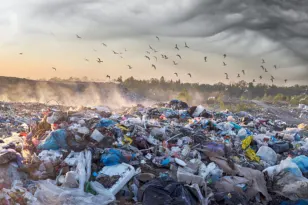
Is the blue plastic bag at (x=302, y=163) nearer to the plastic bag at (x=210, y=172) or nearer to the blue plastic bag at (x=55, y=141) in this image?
the plastic bag at (x=210, y=172)

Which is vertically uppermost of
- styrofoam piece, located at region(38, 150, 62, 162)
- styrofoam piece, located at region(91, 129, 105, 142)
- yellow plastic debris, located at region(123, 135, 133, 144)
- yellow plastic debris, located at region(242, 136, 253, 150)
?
styrofoam piece, located at region(91, 129, 105, 142)

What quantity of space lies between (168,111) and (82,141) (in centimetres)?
519

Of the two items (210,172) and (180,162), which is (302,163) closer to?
(210,172)

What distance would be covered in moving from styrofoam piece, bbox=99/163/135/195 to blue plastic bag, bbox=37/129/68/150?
0.91 m

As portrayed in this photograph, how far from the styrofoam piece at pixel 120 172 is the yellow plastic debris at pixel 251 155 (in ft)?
9.13

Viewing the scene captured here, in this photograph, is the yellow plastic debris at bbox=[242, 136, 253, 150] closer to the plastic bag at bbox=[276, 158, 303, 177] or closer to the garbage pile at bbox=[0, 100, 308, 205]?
the garbage pile at bbox=[0, 100, 308, 205]

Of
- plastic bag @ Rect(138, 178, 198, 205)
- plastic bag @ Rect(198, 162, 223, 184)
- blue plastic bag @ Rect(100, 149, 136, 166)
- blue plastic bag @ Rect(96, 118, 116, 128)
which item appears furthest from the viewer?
blue plastic bag @ Rect(96, 118, 116, 128)

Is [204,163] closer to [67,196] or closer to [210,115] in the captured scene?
[67,196]

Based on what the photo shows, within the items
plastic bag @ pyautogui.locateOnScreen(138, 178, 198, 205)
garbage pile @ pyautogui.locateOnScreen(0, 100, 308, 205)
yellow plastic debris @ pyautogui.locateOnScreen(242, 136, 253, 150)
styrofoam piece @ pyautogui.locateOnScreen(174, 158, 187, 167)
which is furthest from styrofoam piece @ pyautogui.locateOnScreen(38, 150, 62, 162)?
yellow plastic debris @ pyautogui.locateOnScreen(242, 136, 253, 150)

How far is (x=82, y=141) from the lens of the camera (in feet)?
Answer: 18.6

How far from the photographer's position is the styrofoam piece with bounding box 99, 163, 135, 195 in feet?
15.8

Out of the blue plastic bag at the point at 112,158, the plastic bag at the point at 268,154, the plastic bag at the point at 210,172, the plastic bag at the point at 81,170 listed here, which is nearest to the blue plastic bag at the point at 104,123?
the blue plastic bag at the point at 112,158

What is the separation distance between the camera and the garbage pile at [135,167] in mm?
4527

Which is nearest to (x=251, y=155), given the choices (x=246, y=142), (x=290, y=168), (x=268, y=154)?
(x=268, y=154)
